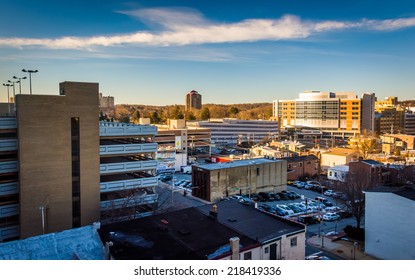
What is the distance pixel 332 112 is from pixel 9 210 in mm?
31861

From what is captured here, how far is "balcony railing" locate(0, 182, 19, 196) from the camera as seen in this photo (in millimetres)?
6614

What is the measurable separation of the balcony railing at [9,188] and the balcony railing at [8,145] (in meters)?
0.63

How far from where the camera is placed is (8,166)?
6602 millimetres

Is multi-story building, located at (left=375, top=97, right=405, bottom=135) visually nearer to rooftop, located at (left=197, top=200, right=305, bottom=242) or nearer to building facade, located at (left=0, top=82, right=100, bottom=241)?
rooftop, located at (left=197, top=200, right=305, bottom=242)

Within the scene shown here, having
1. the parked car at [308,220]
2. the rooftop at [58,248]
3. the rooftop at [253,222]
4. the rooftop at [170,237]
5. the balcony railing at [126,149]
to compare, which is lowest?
the parked car at [308,220]

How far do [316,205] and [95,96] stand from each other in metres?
7.11

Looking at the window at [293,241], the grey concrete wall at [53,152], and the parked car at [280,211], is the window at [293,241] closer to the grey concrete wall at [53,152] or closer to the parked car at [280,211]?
the grey concrete wall at [53,152]

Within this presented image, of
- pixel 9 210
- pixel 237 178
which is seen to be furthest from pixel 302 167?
pixel 9 210

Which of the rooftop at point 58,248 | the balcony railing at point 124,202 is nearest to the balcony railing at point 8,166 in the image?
the balcony railing at point 124,202

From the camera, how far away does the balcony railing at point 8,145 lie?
6535 millimetres

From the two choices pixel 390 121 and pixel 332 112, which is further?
pixel 390 121

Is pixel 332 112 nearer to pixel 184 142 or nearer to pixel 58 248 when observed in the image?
pixel 184 142
